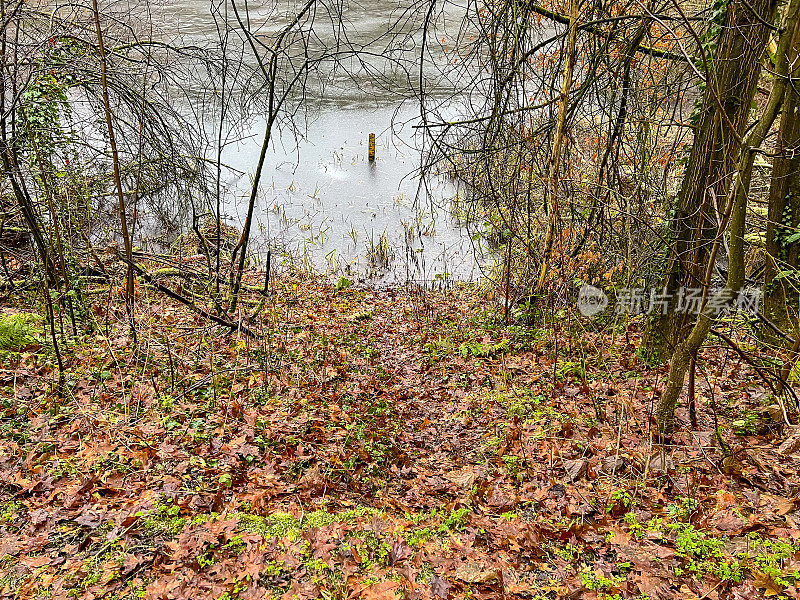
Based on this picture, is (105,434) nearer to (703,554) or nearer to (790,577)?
(703,554)

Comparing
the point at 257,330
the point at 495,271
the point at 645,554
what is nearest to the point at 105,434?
the point at 257,330

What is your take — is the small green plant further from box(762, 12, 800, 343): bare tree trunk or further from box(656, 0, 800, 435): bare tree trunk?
box(762, 12, 800, 343): bare tree trunk

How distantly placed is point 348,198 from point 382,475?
10248 mm

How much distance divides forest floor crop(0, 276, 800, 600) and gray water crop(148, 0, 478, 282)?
14.3ft

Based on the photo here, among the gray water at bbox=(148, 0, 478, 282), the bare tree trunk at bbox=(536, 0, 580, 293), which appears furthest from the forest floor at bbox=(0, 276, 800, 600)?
the gray water at bbox=(148, 0, 478, 282)

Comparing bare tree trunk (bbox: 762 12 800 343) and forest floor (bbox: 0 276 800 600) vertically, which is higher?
bare tree trunk (bbox: 762 12 800 343)

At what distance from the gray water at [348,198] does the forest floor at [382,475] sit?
4.36 metres

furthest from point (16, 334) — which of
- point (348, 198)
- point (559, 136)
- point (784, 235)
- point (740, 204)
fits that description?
point (348, 198)

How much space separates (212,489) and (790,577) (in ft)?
11.4

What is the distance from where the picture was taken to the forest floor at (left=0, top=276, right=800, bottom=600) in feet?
10.2

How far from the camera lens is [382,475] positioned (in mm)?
4562

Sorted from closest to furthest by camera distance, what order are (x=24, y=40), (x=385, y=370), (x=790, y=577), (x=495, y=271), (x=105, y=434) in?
(x=790, y=577)
(x=105, y=434)
(x=24, y=40)
(x=385, y=370)
(x=495, y=271)

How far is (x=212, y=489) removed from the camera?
13.2ft

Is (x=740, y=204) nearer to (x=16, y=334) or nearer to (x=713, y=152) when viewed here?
(x=713, y=152)
